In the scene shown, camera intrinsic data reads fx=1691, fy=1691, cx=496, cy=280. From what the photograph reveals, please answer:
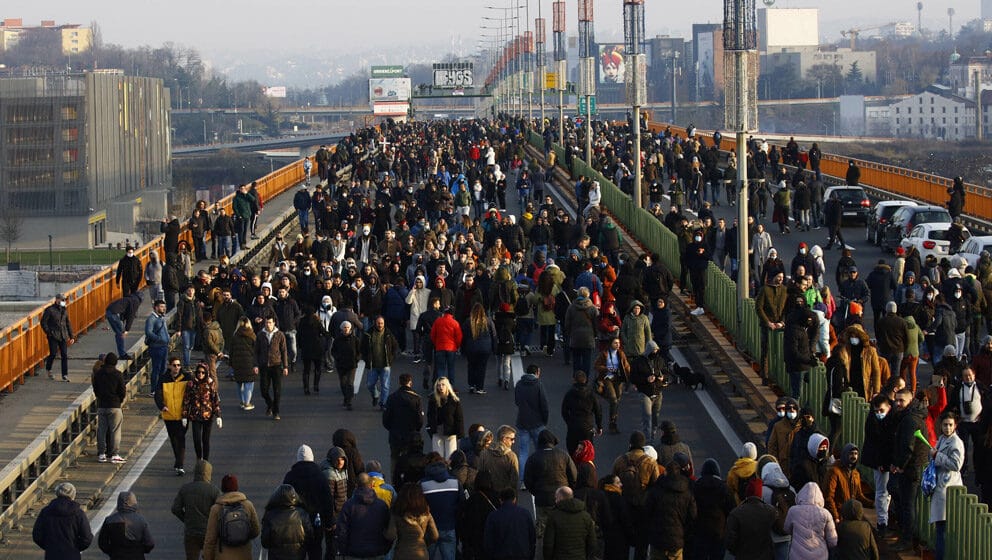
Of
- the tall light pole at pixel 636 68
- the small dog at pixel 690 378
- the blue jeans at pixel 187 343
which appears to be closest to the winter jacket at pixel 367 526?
the small dog at pixel 690 378

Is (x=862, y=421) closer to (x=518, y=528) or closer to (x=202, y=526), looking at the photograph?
(x=518, y=528)

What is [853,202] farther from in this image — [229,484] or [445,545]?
[229,484]

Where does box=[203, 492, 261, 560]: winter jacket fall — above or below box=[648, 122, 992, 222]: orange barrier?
below

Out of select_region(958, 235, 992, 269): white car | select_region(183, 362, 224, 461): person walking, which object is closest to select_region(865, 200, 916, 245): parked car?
select_region(958, 235, 992, 269): white car

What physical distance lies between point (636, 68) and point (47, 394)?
24491 mm

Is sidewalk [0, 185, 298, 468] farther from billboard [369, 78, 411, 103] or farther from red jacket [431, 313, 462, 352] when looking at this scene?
billboard [369, 78, 411, 103]

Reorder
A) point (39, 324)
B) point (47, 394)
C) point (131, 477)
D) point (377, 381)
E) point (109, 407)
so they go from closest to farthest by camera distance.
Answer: point (131, 477) → point (109, 407) → point (377, 381) → point (47, 394) → point (39, 324)

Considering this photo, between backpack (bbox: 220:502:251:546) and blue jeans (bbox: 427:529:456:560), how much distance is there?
4.68 feet

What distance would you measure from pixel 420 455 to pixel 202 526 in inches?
72.3

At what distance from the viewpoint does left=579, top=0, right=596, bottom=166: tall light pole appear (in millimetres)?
54569

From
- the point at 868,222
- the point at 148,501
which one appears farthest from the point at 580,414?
the point at 868,222

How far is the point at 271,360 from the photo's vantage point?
806 inches

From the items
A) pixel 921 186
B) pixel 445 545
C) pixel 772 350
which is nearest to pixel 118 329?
pixel 772 350

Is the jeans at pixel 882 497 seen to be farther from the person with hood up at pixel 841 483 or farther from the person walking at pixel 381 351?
→ the person walking at pixel 381 351
